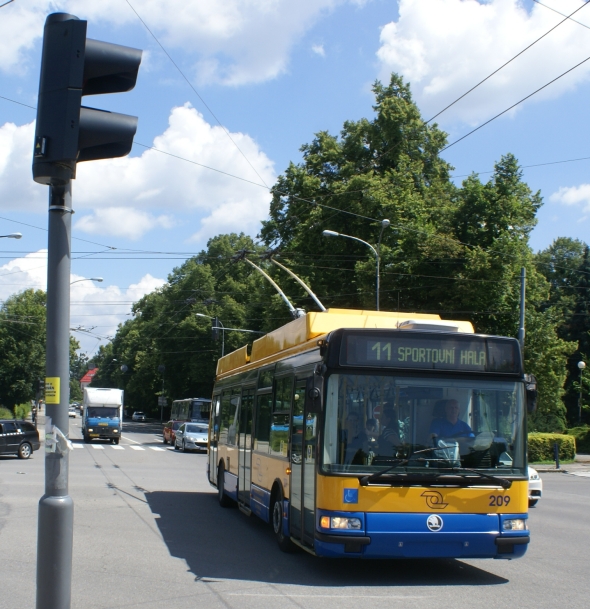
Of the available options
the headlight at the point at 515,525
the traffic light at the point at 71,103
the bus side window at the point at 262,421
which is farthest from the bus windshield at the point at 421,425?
the traffic light at the point at 71,103

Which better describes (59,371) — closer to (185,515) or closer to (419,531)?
(419,531)

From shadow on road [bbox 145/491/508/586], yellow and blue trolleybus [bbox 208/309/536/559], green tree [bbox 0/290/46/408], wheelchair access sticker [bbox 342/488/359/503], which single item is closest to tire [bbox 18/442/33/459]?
shadow on road [bbox 145/491/508/586]

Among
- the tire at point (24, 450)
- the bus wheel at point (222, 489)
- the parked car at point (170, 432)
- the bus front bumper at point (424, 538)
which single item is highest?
the bus front bumper at point (424, 538)

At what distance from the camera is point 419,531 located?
7773 millimetres

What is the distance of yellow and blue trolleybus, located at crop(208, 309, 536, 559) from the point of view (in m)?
7.77

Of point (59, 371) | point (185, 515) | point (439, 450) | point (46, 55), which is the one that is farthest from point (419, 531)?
point (185, 515)

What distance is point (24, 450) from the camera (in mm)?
28641

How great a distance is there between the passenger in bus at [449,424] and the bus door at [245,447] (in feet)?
15.4

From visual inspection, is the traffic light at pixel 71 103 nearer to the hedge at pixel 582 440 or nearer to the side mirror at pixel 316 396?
the side mirror at pixel 316 396

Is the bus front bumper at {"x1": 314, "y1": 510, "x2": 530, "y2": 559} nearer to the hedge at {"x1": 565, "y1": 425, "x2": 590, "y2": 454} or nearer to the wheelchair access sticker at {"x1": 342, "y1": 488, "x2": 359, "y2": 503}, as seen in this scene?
the wheelchair access sticker at {"x1": 342, "y1": 488, "x2": 359, "y2": 503}

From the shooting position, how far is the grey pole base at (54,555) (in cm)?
410

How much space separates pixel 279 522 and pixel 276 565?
3.23 feet

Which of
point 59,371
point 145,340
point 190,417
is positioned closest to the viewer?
point 59,371

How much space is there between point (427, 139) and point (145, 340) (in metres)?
47.1
